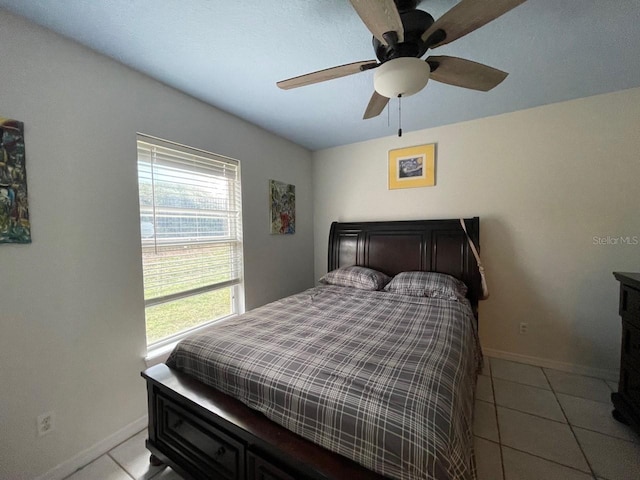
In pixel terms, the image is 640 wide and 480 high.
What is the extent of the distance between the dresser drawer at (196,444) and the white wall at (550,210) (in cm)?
264

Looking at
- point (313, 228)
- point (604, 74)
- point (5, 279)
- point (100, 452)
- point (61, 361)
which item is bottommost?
point (100, 452)

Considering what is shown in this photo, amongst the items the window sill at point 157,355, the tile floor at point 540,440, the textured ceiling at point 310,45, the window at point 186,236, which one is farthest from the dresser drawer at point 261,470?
the textured ceiling at point 310,45

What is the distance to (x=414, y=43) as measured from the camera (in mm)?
1184

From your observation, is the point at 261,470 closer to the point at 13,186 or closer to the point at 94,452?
the point at 94,452

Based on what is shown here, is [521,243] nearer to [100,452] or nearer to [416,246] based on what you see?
[416,246]

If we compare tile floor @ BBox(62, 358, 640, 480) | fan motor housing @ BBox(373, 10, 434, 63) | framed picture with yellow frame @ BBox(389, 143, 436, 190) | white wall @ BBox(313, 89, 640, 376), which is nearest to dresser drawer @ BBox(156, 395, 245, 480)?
tile floor @ BBox(62, 358, 640, 480)

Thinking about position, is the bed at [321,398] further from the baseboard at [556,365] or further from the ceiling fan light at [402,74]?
the ceiling fan light at [402,74]

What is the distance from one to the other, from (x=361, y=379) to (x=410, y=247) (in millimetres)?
2056

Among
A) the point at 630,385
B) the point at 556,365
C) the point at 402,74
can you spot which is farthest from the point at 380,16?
the point at 556,365

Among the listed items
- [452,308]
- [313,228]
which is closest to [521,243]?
[452,308]

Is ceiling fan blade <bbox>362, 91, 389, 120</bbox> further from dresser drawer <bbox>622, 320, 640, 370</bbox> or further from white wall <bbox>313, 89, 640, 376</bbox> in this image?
dresser drawer <bbox>622, 320, 640, 370</bbox>

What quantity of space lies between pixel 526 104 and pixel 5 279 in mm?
3857

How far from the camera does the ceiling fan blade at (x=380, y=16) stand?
0.90m

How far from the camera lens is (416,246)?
2.83 meters
